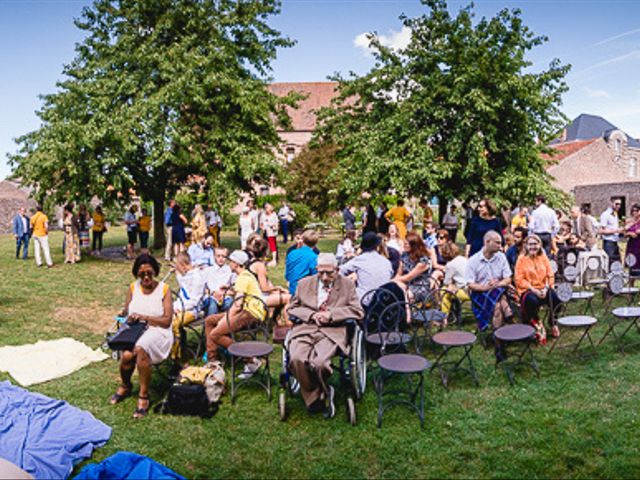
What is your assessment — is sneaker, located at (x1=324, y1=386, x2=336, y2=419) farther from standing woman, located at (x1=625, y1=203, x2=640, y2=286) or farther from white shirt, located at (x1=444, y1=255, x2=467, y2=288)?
standing woman, located at (x1=625, y1=203, x2=640, y2=286)

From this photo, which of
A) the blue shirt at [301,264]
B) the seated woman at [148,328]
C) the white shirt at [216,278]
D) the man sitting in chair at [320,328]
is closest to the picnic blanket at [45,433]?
the seated woman at [148,328]

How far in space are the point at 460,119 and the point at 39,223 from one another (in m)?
13.1

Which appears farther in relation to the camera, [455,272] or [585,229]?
[585,229]

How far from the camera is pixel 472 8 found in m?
17.7

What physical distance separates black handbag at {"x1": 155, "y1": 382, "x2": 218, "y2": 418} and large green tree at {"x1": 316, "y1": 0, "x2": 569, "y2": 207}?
12.0 metres

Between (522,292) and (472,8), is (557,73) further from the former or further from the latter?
(522,292)

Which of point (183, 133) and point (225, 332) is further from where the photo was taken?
point (183, 133)

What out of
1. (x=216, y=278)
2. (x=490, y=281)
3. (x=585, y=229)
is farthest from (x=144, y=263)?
(x=585, y=229)

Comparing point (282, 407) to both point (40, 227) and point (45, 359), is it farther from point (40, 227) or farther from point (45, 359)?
point (40, 227)

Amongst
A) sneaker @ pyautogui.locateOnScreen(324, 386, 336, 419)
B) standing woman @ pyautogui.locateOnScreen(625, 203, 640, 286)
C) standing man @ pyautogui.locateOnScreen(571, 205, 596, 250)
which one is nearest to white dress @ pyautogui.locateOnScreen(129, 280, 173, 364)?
sneaker @ pyautogui.locateOnScreen(324, 386, 336, 419)

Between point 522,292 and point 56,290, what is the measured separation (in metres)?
10.2

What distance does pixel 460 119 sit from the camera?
16.7 m

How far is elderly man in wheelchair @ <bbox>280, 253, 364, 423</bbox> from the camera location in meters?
5.06

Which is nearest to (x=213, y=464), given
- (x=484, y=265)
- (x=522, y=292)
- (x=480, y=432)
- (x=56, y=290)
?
(x=480, y=432)
